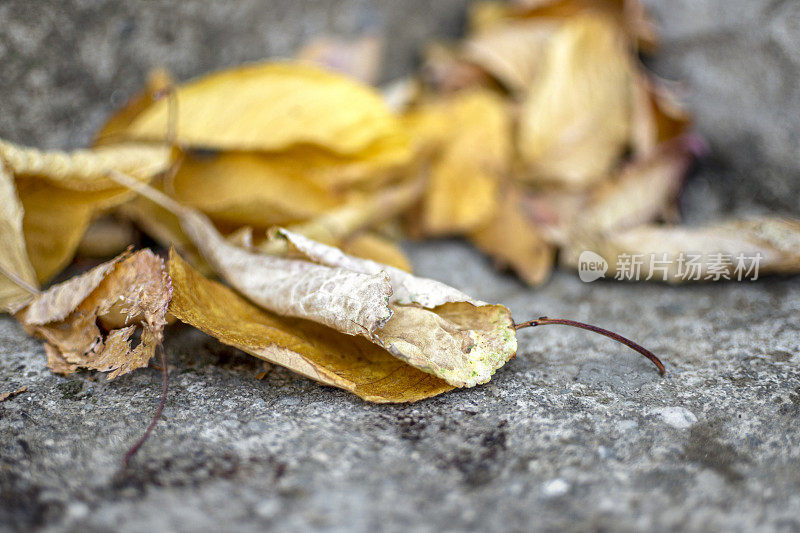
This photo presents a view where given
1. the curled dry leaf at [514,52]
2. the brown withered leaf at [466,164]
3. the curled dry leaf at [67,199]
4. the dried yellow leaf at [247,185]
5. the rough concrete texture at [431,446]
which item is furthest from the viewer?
the curled dry leaf at [514,52]

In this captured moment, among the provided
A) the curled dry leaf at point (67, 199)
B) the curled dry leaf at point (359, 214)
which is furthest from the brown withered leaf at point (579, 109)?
the curled dry leaf at point (67, 199)

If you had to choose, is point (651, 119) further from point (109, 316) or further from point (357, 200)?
point (109, 316)

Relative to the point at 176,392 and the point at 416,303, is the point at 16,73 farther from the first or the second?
the point at 416,303

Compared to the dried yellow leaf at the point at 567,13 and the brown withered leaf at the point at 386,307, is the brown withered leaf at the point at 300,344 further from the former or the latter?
the dried yellow leaf at the point at 567,13

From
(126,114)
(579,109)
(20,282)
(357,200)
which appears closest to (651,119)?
(579,109)

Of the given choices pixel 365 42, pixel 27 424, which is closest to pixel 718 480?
pixel 27 424

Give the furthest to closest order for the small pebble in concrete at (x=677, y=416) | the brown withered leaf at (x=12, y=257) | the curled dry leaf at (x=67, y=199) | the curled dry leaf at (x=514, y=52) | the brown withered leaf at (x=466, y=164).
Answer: the curled dry leaf at (x=514, y=52), the brown withered leaf at (x=466, y=164), the curled dry leaf at (x=67, y=199), the brown withered leaf at (x=12, y=257), the small pebble in concrete at (x=677, y=416)

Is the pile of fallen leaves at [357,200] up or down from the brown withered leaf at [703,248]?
up
